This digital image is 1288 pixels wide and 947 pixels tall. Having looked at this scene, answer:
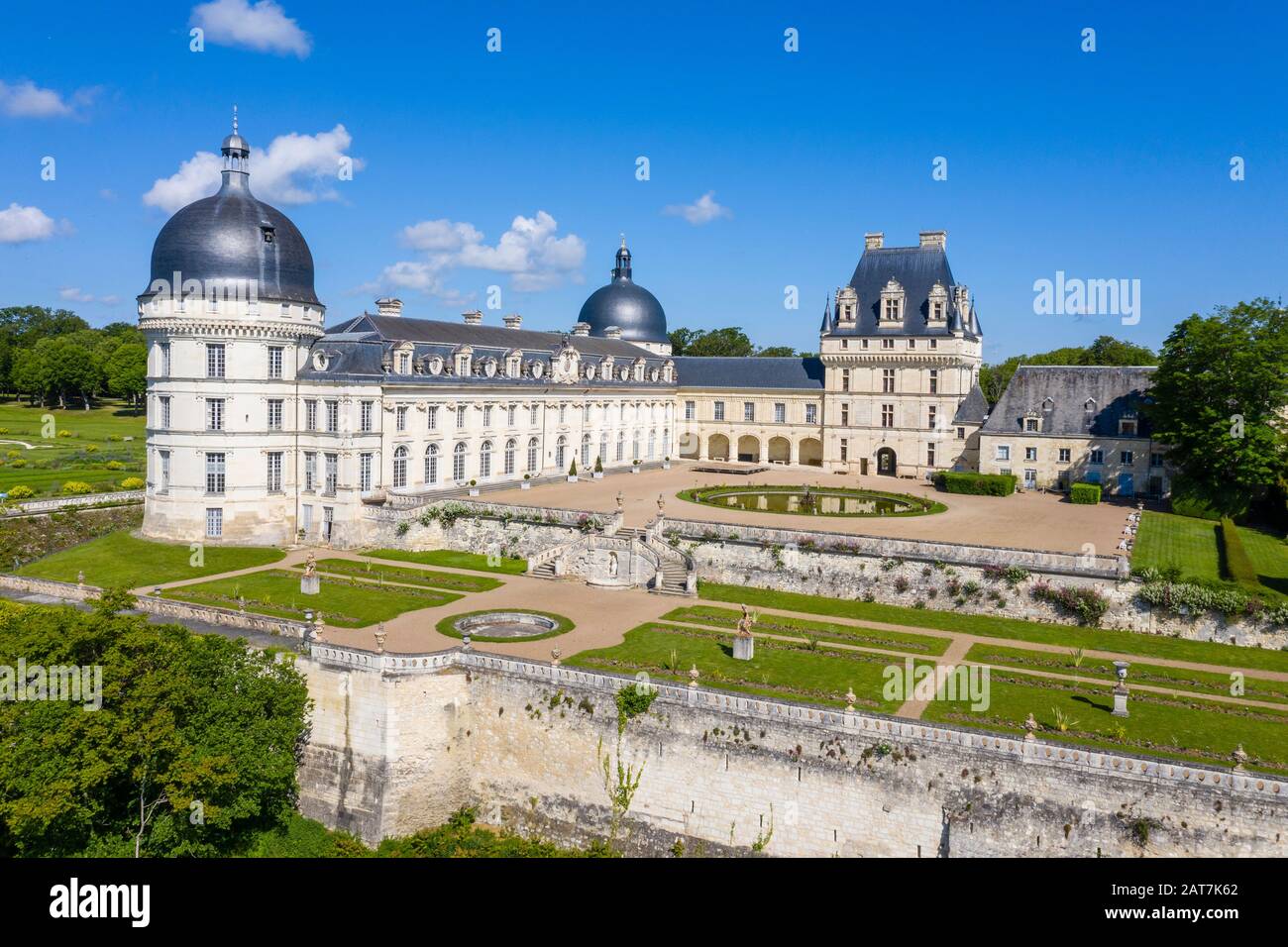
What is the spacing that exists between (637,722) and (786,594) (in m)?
14.2

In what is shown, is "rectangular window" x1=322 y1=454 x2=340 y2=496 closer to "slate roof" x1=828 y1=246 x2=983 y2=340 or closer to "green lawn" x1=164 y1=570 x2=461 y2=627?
"green lawn" x1=164 y1=570 x2=461 y2=627

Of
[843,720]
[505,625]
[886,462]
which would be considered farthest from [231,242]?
[886,462]

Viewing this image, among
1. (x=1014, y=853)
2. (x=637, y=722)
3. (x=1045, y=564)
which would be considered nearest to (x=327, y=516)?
(x=637, y=722)

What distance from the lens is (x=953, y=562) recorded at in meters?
37.8

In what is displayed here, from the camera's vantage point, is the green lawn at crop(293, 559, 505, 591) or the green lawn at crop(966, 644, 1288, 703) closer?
the green lawn at crop(966, 644, 1288, 703)

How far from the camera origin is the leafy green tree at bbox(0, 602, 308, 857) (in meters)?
20.9

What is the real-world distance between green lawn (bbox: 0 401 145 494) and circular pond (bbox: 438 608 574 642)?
1290 inches

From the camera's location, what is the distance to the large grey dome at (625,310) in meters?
81.9

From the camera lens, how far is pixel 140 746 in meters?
22.1

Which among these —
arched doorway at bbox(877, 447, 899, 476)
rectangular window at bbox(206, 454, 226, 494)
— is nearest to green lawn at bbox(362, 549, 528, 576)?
rectangular window at bbox(206, 454, 226, 494)

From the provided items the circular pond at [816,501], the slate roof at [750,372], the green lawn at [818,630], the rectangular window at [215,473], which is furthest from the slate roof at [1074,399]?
the rectangular window at [215,473]

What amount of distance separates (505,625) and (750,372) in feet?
156
